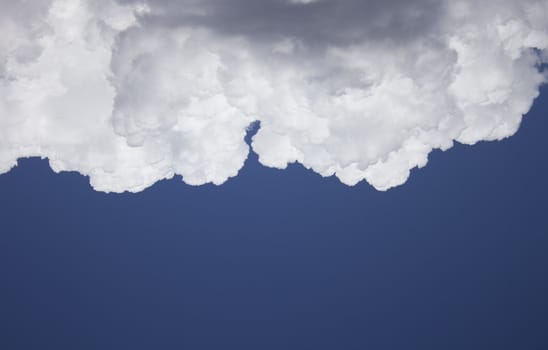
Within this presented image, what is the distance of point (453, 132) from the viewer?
9.61 m

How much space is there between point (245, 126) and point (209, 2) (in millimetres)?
2961

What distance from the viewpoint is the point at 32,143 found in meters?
9.24

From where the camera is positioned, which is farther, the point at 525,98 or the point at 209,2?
the point at 525,98

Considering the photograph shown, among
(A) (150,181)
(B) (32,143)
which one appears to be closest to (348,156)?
(A) (150,181)

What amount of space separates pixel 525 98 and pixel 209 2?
7.99 m

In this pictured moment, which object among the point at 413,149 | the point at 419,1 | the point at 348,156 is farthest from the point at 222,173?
the point at 419,1

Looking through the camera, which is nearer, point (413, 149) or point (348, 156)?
point (348, 156)

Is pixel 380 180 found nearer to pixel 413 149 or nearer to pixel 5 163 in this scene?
pixel 413 149

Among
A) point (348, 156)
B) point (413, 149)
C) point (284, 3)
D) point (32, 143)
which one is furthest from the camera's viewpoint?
point (413, 149)

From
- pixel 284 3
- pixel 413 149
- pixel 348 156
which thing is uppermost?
pixel 284 3

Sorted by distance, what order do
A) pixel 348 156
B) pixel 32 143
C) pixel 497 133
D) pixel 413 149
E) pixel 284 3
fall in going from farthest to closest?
pixel 497 133 < pixel 413 149 < pixel 32 143 < pixel 348 156 < pixel 284 3

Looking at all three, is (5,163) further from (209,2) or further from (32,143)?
(209,2)

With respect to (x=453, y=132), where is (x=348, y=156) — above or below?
below

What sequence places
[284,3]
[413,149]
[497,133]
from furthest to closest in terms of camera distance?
1. [497,133]
2. [413,149]
3. [284,3]
